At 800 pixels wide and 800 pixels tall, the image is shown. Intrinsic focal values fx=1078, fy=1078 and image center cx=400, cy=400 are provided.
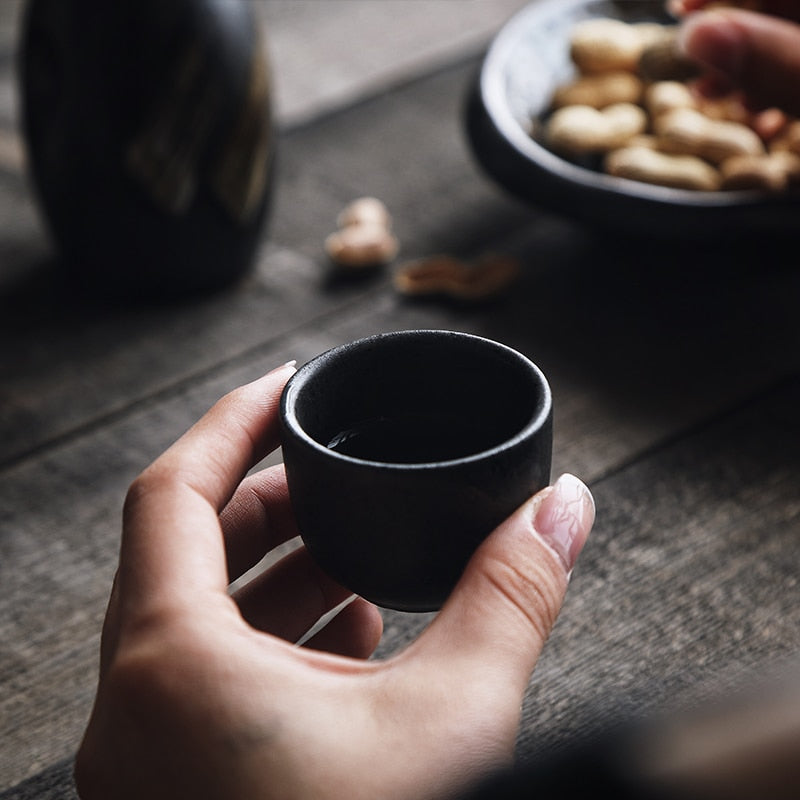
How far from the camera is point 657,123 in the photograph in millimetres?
904

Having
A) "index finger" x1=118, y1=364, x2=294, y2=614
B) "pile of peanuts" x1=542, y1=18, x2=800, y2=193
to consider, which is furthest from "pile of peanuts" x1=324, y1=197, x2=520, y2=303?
"index finger" x1=118, y1=364, x2=294, y2=614

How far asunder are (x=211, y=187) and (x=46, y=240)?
0.77 feet

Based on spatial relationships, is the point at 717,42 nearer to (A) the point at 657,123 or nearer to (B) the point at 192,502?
(A) the point at 657,123

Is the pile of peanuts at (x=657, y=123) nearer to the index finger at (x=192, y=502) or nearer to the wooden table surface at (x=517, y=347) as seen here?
the wooden table surface at (x=517, y=347)

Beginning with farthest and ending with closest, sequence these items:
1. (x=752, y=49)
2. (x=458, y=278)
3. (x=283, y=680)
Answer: (x=458, y=278) < (x=752, y=49) < (x=283, y=680)

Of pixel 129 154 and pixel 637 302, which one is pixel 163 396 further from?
pixel 637 302

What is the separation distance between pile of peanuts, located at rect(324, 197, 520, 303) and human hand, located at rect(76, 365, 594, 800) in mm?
503

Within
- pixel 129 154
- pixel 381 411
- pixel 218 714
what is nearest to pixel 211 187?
pixel 129 154

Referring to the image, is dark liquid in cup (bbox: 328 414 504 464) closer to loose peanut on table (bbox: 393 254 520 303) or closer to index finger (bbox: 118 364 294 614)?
index finger (bbox: 118 364 294 614)

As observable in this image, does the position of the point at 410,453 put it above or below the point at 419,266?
above

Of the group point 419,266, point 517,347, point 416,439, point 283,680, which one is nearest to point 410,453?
point 416,439

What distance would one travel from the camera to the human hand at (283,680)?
317 mm

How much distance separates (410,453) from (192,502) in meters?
0.09

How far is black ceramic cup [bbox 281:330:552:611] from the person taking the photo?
14.0 inches
